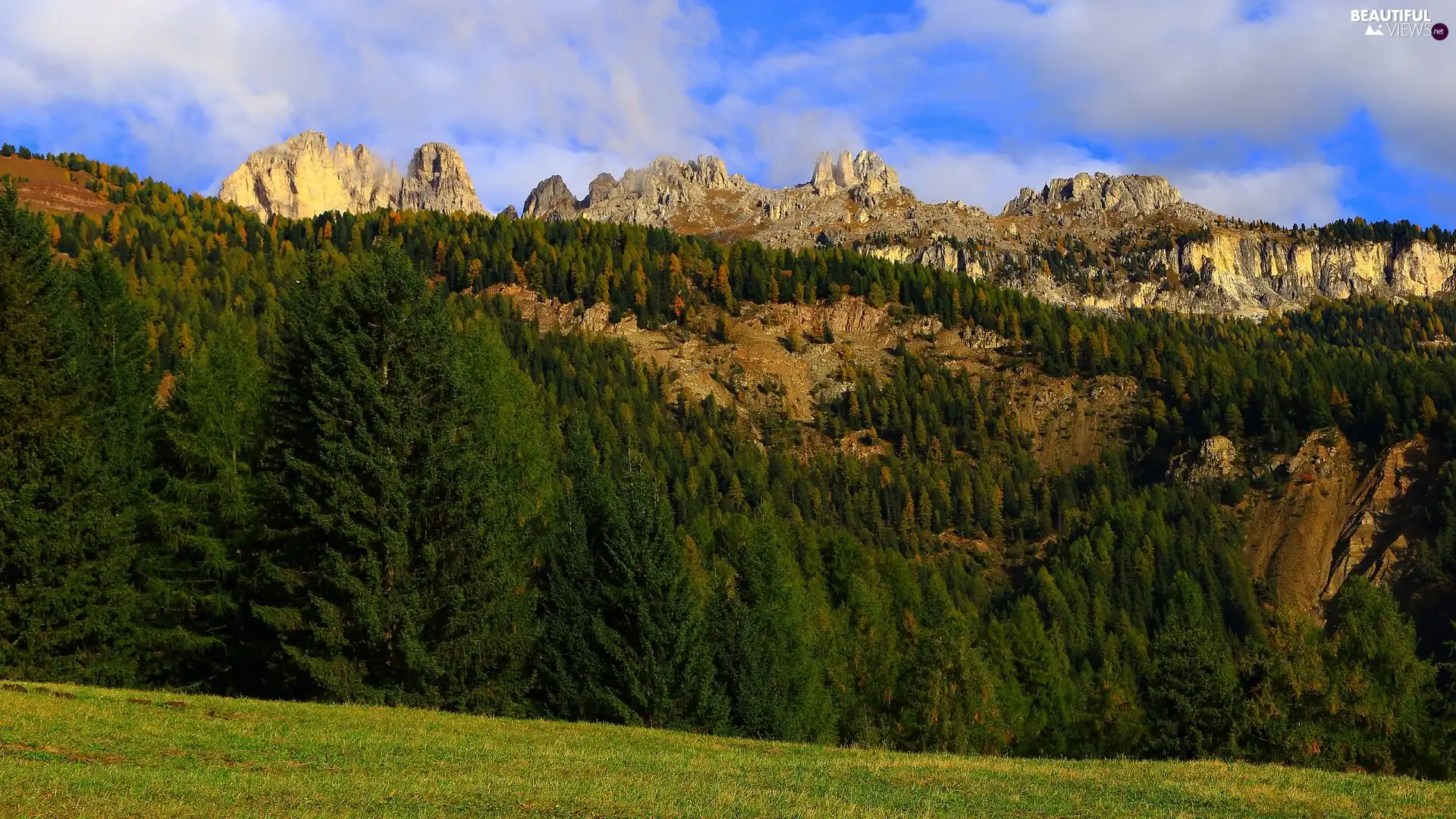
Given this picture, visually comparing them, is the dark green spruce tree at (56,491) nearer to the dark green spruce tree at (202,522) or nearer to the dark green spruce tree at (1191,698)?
the dark green spruce tree at (202,522)

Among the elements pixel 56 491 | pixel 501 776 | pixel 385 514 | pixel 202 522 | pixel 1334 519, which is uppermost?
pixel 56 491

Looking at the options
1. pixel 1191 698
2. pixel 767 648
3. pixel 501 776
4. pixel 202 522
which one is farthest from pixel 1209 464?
pixel 501 776

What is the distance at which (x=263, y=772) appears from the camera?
18938mm

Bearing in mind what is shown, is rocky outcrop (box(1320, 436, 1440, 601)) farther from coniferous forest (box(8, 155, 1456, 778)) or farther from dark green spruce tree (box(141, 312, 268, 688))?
dark green spruce tree (box(141, 312, 268, 688))

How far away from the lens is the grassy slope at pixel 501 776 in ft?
54.5

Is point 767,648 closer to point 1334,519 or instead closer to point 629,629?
point 629,629

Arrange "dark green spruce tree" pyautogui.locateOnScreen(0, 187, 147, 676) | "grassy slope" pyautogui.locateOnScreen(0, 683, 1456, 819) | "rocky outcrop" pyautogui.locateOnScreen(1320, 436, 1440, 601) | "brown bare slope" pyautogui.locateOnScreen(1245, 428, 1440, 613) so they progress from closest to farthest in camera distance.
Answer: "grassy slope" pyautogui.locateOnScreen(0, 683, 1456, 819)
"dark green spruce tree" pyautogui.locateOnScreen(0, 187, 147, 676)
"rocky outcrop" pyautogui.locateOnScreen(1320, 436, 1440, 601)
"brown bare slope" pyautogui.locateOnScreen(1245, 428, 1440, 613)

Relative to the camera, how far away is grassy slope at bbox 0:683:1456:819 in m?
16.6

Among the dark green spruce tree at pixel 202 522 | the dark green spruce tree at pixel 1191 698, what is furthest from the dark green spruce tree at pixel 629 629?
the dark green spruce tree at pixel 1191 698

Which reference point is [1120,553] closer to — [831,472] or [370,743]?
[831,472]

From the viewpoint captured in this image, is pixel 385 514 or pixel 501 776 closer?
pixel 501 776

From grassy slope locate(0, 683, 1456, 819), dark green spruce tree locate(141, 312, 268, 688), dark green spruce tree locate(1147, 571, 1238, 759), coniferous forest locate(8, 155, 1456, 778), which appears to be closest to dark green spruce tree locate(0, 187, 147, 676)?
coniferous forest locate(8, 155, 1456, 778)

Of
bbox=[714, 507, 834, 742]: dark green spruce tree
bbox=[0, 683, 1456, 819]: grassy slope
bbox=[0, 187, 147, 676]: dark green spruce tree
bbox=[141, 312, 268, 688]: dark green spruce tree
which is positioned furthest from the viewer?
bbox=[714, 507, 834, 742]: dark green spruce tree

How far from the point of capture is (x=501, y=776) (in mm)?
A: 20344
